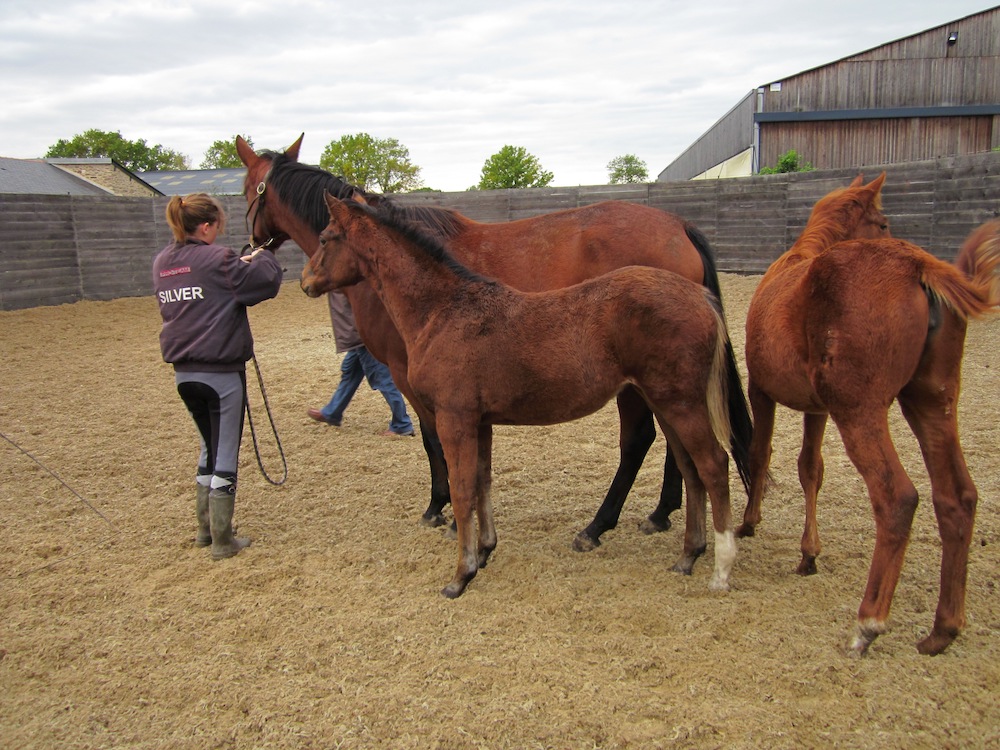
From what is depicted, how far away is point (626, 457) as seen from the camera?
13.4 feet

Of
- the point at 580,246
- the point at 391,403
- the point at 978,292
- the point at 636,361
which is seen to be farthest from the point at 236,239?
the point at 978,292

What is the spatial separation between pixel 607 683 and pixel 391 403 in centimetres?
389

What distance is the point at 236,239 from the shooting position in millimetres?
16250

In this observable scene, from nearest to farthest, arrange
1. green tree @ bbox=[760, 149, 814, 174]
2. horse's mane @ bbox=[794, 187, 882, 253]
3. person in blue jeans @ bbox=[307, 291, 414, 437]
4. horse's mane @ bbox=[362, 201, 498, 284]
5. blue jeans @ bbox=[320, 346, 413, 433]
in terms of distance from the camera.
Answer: horse's mane @ bbox=[794, 187, 882, 253] < horse's mane @ bbox=[362, 201, 498, 284] < person in blue jeans @ bbox=[307, 291, 414, 437] < blue jeans @ bbox=[320, 346, 413, 433] < green tree @ bbox=[760, 149, 814, 174]

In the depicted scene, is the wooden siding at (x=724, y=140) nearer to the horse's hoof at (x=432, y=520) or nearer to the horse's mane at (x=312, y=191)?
the horse's mane at (x=312, y=191)

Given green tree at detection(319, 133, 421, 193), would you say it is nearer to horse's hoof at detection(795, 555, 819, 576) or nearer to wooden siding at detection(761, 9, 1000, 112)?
wooden siding at detection(761, 9, 1000, 112)

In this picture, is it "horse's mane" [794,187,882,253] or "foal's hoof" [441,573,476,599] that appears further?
"horse's mane" [794,187,882,253]

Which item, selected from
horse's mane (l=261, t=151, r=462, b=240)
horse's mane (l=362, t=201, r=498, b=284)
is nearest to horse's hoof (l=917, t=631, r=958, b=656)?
horse's mane (l=362, t=201, r=498, b=284)

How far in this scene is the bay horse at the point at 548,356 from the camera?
323 cm


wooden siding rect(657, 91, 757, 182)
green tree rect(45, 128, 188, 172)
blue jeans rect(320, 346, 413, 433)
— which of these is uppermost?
green tree rect(45, 128, 188, 172)

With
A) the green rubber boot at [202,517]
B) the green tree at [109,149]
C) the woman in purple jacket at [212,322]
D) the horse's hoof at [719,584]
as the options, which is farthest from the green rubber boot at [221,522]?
the green tree at [109,149]

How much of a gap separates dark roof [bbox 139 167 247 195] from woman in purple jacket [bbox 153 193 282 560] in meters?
26.7

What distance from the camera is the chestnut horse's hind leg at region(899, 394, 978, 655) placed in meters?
2.73

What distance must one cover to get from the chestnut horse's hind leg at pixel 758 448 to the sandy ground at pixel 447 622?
0.52ft
